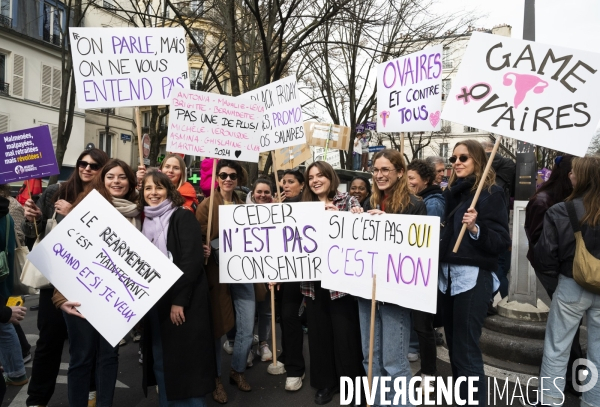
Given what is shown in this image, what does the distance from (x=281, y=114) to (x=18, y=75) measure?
21.6m

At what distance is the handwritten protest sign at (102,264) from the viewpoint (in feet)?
8.70

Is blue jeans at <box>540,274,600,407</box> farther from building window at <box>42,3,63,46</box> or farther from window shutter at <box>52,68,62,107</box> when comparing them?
building window at <box>42,3,63,46</box>

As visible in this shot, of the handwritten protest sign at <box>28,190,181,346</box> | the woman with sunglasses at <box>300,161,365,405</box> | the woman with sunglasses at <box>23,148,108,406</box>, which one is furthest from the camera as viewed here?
the woman with sunglasses at <box>300,161,365,405</box>

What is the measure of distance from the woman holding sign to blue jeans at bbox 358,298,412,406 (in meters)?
1.15

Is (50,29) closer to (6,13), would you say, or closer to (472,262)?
(6,13)

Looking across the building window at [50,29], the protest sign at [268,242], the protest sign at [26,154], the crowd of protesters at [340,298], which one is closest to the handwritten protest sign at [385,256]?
the crowd of protesters at [340,298]

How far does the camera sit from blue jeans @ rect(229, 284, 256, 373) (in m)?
3.65

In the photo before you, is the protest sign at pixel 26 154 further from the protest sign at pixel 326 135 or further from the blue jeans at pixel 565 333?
the protest sign at pixel 326 135

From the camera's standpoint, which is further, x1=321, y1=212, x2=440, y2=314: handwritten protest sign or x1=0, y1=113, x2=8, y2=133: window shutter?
x1=0, y1=113, x2=8, y2=133: window shutter

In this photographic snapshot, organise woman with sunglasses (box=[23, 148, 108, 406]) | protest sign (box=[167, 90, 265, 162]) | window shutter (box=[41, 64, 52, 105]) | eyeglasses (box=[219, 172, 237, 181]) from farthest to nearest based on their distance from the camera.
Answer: window shutter (box=[41, 64, 52, 105]), eyeglasses (box=[219, 172, 237, 181]), protest sign (box=[167, 90, 265, 162]), woman with sunglasses (box=[23, 148, 108, 406])

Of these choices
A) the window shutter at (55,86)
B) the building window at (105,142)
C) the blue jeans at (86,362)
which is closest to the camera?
the blue jeans at (86,362)

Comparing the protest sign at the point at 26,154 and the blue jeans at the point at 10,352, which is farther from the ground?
the protest sign at the point at 26,154

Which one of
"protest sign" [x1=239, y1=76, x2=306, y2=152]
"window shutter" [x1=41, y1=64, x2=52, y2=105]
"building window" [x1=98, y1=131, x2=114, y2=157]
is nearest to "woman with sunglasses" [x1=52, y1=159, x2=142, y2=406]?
"protest sign" [x1=239, y1=76, x2=306, y2=152]

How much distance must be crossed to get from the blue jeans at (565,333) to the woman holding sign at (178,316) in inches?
94.4
